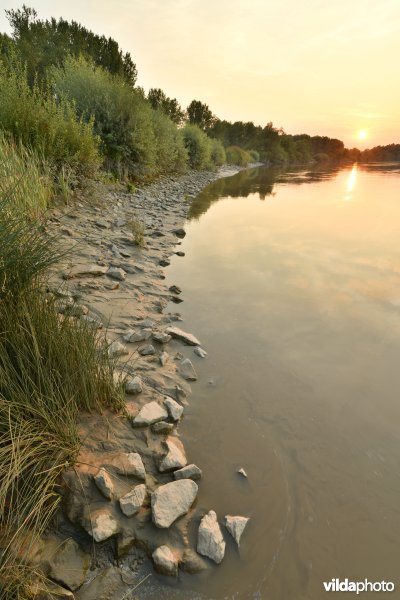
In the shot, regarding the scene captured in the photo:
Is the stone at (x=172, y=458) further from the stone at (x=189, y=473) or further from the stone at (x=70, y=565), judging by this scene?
the stone at (x=70, y=565)

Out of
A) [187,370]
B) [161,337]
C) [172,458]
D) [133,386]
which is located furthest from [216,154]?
[172,458]

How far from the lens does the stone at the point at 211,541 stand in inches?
74.2

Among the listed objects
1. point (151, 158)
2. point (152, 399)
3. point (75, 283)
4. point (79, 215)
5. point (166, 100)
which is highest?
point (166, 100)

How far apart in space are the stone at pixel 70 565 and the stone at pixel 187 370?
1.78m

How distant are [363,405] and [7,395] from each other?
297 cm

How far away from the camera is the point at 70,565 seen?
5.61ft

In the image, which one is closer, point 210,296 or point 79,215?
point 210,296

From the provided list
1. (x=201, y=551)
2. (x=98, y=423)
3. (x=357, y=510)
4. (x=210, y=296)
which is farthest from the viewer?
(x=210, y=296)

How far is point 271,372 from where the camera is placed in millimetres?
3562

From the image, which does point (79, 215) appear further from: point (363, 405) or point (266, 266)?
point (363, 405)

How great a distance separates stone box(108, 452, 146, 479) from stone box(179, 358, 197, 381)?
121cm

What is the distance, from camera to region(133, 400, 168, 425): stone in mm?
2564

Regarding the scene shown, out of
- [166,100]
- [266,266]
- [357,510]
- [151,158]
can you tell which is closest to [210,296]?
[266,266]

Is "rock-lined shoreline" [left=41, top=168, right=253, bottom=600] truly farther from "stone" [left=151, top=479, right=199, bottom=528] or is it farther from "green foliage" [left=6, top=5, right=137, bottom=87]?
"green foliage" [left=6, top=5, right=137, bottom=87]
